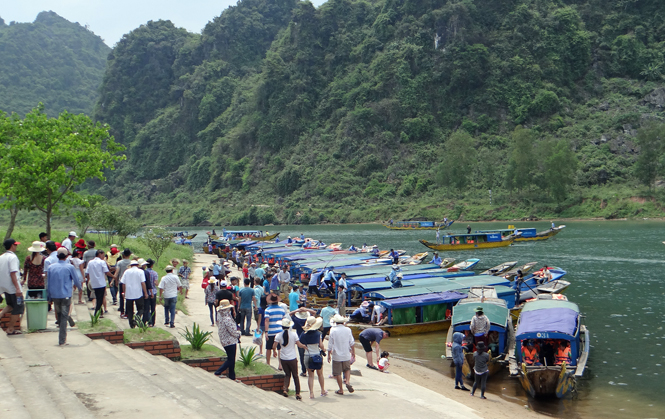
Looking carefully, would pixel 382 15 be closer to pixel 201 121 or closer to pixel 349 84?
pixel 349 84

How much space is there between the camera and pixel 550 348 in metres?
16.6

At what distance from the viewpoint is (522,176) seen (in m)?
88.8

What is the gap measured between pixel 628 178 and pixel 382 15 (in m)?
81.5

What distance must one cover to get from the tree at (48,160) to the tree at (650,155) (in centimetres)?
7717

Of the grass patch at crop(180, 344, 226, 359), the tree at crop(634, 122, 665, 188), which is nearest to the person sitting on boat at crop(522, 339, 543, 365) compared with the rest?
the grass patch at crop(180, 344, 226, 359)

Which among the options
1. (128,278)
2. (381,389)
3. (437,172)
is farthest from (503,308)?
(437,172)

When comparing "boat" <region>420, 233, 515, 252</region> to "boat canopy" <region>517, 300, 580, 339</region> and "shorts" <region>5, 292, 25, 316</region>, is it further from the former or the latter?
"shorts" <region>5, 292, 25, 316</region>

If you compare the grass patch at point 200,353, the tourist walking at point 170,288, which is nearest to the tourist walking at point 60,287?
the grass patch at point 200,353

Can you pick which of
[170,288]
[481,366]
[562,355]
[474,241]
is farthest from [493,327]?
[474,241]

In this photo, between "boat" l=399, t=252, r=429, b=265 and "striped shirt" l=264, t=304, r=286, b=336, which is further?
"boat" l=399, t=252, r=429, b=265

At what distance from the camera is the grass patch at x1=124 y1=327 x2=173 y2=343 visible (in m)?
11.3

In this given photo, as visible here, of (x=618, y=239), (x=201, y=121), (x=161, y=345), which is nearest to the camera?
(x=161, y=345)

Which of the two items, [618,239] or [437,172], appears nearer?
[618,239]

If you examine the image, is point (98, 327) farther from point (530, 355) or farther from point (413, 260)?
point (413, 260)
